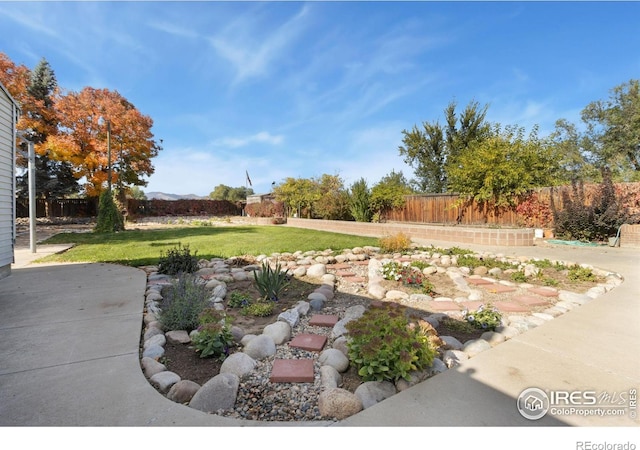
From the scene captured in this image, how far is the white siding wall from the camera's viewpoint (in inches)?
180

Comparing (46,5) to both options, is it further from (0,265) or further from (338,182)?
(338,182)

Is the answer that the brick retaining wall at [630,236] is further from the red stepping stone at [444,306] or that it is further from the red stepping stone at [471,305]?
the red stepping stone at [444,306]

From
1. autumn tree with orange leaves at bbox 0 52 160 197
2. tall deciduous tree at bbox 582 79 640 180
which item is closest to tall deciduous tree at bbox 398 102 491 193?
tall deciduous tree at bbox 582 79 640 180

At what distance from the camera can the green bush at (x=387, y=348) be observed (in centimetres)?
180

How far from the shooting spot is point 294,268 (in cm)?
497

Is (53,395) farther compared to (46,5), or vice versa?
(46,5)

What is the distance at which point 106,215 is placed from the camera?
1239cm

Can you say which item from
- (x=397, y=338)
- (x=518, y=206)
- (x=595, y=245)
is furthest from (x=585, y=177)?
(x=397, y=338)

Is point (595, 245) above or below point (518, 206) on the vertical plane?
below

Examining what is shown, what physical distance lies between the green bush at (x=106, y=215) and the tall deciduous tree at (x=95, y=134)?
19.0 feet

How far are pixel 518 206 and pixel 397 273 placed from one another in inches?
335

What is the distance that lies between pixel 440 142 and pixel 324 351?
21.8 metres

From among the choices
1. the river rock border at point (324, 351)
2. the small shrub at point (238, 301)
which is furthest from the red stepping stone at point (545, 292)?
the small shrub at point (238, 301)

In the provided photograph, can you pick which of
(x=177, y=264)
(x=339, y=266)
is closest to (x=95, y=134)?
(x=177, y=264)
